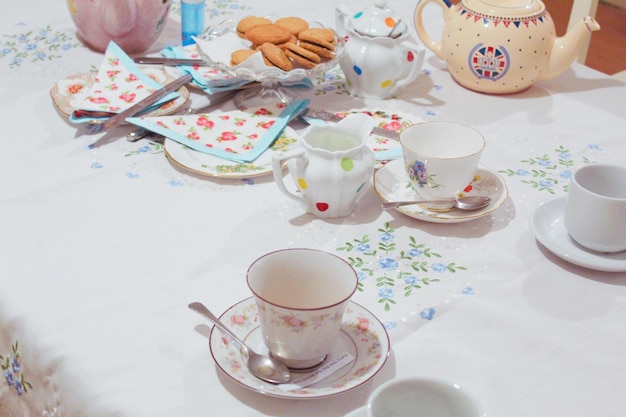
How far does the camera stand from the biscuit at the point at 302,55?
111 centimetres

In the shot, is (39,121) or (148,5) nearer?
(39,121)

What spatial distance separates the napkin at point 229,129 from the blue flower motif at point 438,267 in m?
0.32

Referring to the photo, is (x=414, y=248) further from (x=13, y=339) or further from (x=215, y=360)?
(x=13, y=339)

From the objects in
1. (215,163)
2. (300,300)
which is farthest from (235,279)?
(215,163)

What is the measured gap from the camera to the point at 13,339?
758mm

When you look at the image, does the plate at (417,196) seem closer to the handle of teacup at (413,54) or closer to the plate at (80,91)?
the handle of teacup at (413,54)

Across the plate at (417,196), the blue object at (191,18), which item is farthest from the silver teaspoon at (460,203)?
the blue object at (191,18)

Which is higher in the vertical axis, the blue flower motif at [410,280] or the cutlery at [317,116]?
the cutlery at [317,116]

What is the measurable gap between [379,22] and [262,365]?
0.69 m

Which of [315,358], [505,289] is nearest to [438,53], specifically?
[505,289]

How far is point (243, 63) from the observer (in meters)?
1.10

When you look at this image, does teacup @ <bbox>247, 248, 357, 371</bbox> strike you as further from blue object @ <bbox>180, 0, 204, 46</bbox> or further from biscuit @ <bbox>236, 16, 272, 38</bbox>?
blue object @ <bbox>180, 0, 204, 46</bbox>

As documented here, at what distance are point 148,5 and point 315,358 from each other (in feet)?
2.84

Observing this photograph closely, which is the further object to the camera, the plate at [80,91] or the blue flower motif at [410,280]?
the plate at [80,91]
